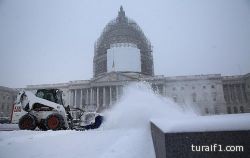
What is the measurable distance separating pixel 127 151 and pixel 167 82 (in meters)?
80.0

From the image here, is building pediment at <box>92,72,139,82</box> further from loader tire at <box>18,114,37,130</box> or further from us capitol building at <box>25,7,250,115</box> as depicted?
loader tire at <box>18,114,37,130</box>

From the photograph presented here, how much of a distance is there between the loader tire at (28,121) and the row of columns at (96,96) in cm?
6589

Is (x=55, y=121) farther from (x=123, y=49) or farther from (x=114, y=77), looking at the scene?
(x=123, y=49)

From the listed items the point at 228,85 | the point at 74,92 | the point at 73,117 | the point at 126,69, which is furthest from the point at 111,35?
the point at 73,117

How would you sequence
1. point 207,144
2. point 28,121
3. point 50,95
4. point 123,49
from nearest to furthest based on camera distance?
point 207,144 < point 28,121 < point 50,95 < point 123,49

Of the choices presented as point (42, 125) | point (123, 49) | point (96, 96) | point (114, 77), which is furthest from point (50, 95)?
point (123, 49)

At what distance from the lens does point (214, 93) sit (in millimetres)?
82000

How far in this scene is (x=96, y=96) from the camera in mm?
84625

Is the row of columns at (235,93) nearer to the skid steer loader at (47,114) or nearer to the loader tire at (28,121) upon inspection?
the skid steer loader at (47,114)

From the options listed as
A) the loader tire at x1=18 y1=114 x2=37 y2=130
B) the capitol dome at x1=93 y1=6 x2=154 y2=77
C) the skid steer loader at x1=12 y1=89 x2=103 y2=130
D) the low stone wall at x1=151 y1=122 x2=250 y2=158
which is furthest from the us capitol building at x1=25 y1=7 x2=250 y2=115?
the low stone wall at x1=151 y1=122 x2=250 y2=158

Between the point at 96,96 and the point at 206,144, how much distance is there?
82.9 meters

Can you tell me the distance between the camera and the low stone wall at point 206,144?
2.67 metres

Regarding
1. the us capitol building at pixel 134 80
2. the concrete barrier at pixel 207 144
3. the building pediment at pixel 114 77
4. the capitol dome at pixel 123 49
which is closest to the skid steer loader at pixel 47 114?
the concrete barrier at pixel 207 144

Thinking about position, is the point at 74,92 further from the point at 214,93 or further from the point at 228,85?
the point at 228,85
